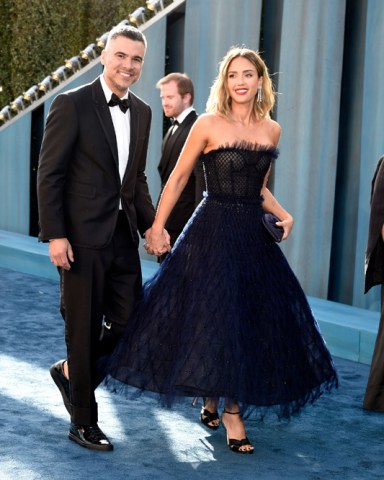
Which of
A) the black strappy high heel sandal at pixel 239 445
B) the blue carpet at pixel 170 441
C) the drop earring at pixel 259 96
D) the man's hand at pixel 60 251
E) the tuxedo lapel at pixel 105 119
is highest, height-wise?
the drop earring at pixel 259 96

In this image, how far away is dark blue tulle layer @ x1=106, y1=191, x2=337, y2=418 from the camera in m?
4.33

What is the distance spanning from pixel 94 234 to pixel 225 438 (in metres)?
1.11

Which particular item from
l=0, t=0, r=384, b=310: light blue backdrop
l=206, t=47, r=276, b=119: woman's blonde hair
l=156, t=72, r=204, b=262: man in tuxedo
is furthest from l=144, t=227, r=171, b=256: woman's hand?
l=0, t=0, r=384, b=310: light blue backdrop

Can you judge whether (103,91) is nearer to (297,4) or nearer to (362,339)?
(362,339)

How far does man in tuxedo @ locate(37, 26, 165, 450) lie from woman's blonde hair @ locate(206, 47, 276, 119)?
13.4 inches

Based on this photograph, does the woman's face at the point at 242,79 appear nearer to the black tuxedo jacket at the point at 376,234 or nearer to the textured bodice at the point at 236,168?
the textured bodice at the point at 236,168

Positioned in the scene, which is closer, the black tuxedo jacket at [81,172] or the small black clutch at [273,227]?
the black tuxedo jacket at [81,172]

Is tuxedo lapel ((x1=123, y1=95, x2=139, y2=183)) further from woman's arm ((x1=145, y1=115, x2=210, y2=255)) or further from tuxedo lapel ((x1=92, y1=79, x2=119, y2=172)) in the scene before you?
woman's arm ((x1=145, y1=115, x2=210, y2=255))

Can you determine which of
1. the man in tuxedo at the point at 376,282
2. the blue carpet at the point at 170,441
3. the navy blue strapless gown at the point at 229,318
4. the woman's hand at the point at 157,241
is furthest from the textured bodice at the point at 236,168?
the blue carpet at the point at 170,441

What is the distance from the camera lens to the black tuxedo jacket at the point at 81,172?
14.3 feet

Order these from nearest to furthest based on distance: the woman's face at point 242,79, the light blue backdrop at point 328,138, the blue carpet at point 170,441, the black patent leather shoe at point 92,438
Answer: the blue carpet at point 170,441 → the black patent leather shoe at point 92,438 → the woman's face at point 242,79 → the light blue backdrop at point 328,138

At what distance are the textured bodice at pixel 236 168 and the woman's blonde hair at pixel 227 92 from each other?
0.56 ft

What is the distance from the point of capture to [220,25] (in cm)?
880

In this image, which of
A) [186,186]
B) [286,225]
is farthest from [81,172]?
[186,186]
